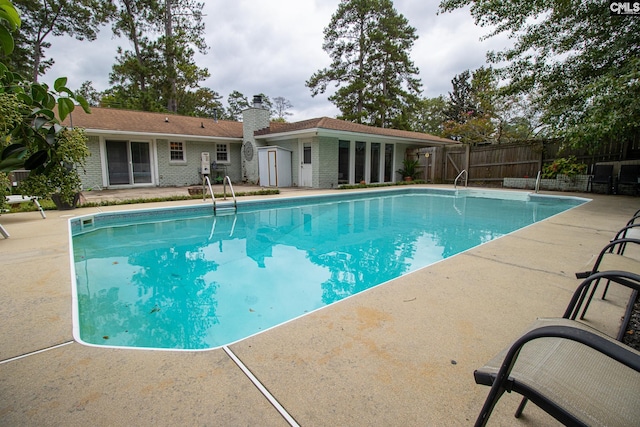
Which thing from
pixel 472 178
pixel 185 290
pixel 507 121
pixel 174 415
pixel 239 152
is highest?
pixel 507 121

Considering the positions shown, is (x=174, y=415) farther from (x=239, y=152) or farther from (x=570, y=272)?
(x=239, y=152)

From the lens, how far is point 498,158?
14750 mm

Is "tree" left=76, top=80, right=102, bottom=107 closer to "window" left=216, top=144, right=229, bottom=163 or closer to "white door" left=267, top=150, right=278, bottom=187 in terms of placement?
"window" left=216, top=144, right=229, bottom=163

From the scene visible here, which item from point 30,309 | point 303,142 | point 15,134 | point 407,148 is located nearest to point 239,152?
point 303,142

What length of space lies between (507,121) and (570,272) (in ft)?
80.4

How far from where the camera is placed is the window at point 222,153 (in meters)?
15.7

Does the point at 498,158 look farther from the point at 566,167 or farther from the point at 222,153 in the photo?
the point at 222,153

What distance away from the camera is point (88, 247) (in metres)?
5.54

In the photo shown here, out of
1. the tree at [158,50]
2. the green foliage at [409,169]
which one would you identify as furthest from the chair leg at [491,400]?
the tree at [158,50]

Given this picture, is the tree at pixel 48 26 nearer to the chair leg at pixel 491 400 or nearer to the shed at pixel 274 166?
the shed at pixel 274 166

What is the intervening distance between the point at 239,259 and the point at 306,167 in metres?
9.63

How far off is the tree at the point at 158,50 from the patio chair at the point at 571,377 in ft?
78.5

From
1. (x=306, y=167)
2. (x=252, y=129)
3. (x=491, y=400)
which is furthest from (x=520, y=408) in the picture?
(x=252, y=129)

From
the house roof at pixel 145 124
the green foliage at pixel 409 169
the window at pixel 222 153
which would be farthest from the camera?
the green foliage at pixel 409 169
